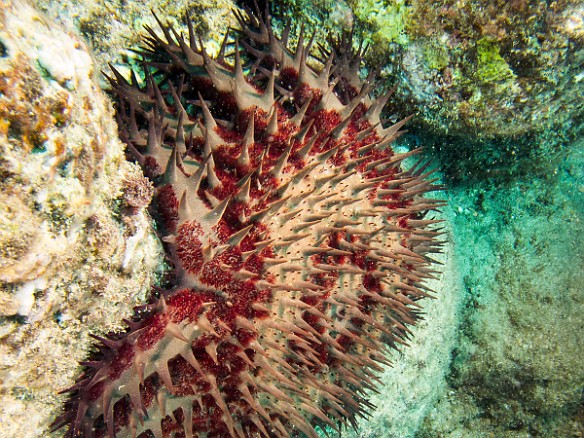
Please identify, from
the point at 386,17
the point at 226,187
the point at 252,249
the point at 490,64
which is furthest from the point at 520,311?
the point at 226,187

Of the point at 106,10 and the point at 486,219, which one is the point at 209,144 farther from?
the point at 486,219

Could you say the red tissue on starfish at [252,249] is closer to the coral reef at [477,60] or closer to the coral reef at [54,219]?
the coral reef at [54,219]

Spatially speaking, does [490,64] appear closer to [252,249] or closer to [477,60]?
[477,60]

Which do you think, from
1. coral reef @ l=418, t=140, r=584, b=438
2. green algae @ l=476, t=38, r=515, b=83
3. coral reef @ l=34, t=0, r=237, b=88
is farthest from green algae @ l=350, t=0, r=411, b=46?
coral reef @ l=418, t=140, r=584, b=438

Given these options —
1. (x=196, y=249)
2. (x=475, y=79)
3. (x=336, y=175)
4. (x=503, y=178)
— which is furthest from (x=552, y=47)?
(x=196, y=249)

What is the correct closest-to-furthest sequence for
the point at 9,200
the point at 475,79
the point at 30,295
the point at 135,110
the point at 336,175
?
the point at 9,200 → the point at 30,295 → the point at 135,110 → the point at 336,175 → the point at 475,79

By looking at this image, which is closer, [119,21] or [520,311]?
[119,21]
